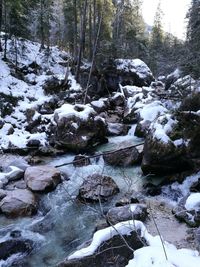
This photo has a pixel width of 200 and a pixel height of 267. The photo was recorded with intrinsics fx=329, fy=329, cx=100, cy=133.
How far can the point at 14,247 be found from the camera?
6.98m

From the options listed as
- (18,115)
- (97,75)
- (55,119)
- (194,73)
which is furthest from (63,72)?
(194,73)

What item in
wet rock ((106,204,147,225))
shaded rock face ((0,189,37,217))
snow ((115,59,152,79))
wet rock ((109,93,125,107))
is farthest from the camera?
snow ((115,59,152,79))

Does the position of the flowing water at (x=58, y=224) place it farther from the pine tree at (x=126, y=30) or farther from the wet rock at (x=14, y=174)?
the pine tree at (x=126, y=30)

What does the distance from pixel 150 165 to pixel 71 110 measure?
480cm

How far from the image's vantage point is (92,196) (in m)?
9.07

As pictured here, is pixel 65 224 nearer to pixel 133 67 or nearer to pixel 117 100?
pixel 117 100

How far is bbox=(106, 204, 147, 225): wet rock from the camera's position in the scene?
7352 mm

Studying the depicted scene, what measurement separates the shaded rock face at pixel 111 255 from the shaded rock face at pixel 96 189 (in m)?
3.66

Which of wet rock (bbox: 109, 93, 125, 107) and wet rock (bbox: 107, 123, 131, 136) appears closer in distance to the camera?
wet rock (bbox: 107, 123, 131, 136)

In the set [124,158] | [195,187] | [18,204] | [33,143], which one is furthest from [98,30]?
[18,204]

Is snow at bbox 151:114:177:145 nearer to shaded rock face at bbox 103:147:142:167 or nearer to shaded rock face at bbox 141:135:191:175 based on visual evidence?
shaded rock face at bbox 141:135:191:175

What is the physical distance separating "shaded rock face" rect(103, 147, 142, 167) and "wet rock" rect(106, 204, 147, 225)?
3.52m

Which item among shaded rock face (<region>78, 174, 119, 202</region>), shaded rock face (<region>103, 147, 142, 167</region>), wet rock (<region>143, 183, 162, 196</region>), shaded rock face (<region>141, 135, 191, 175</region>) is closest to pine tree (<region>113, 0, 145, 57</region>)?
shaded rock face (<region>103, 147, 142, 167</region>)

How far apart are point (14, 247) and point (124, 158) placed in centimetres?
548
